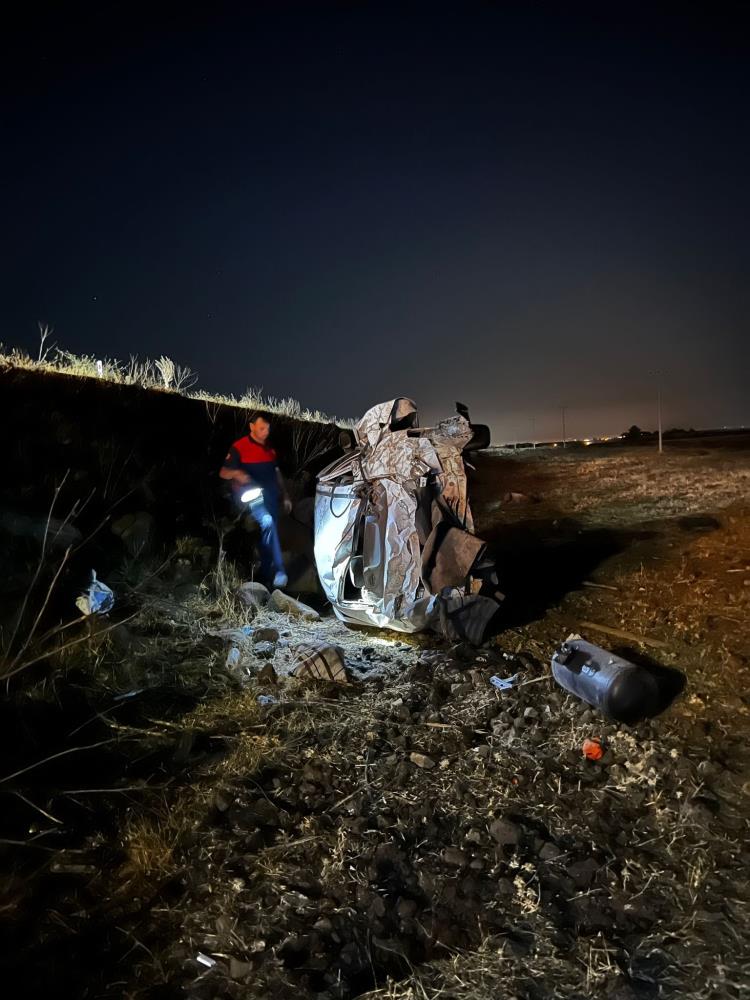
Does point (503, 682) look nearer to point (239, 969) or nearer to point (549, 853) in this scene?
point (549, 853)

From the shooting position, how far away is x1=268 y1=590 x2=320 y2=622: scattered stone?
536cm

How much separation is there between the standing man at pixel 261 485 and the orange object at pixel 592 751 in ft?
12.1

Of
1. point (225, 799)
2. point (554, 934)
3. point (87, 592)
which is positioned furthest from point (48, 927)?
point (87, 592)

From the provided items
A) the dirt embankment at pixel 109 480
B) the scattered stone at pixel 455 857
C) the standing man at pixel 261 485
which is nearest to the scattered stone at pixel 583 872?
the scattered stone at pixel 455 857

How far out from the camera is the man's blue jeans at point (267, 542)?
6.25 m

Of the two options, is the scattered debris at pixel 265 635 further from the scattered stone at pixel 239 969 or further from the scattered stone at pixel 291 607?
the scattered stone at pixel 239 969

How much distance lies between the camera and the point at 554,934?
202cm

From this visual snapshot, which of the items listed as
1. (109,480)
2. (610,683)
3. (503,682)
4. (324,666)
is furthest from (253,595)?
(610,683)

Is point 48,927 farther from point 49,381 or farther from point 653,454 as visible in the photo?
point 653,454

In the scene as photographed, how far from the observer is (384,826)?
2.65m

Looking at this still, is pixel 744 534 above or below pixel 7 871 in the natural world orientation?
above

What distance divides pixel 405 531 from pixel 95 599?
7.94 feet

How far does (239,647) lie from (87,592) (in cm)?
122

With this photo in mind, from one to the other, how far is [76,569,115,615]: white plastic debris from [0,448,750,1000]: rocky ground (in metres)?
0.29
